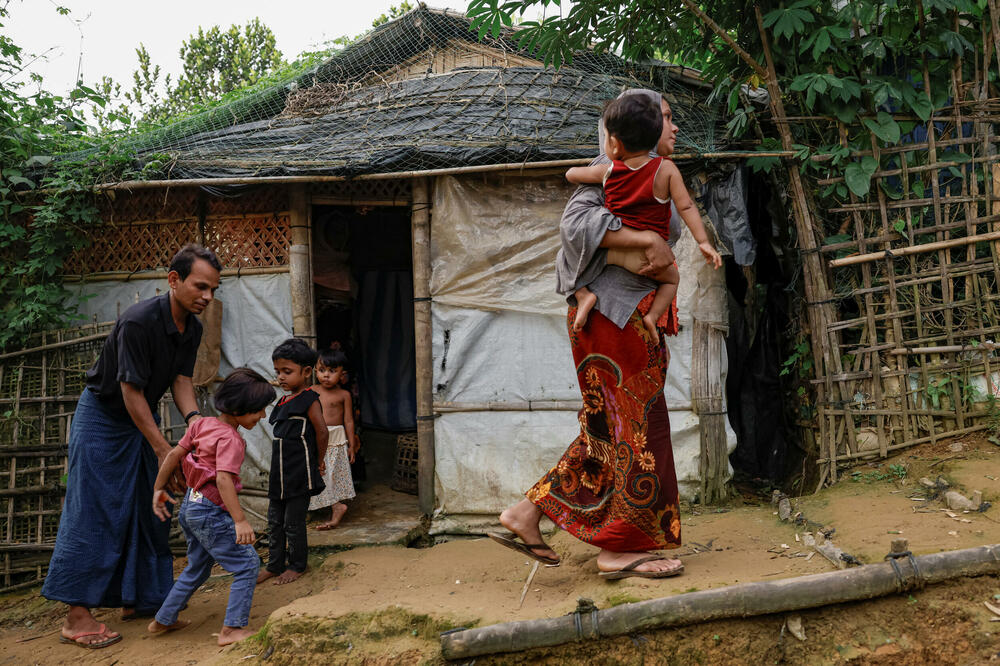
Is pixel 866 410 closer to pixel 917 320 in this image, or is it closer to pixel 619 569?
pixel 917 320

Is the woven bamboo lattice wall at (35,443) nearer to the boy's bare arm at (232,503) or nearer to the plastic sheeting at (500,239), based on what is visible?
the boy's bare arm at (232,503)

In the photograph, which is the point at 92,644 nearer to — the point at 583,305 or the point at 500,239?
the point at 583,305

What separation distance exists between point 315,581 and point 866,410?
11.9 ft

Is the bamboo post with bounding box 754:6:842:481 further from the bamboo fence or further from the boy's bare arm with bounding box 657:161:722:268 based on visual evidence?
the boy's bare arm with bounding box 657:161:722:268

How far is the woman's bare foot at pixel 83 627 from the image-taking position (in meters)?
Result: 3.72

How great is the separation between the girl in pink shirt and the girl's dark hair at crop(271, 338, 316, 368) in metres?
0.94

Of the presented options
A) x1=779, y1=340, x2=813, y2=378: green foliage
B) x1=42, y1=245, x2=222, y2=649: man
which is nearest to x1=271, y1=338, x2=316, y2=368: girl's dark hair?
x1=42, y1=245, x2=222, y2=649: man

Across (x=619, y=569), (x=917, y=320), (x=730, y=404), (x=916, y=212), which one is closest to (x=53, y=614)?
(x=619, y=569)

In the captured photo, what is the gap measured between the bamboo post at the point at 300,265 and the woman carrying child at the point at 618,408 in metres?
2.87

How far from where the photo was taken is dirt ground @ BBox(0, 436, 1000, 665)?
272 cm

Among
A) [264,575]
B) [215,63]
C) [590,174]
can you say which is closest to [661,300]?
[590,174]

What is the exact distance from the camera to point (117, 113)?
613 centimetres

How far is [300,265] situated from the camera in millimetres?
5480

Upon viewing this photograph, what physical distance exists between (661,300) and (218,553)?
2.39m
